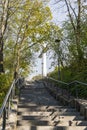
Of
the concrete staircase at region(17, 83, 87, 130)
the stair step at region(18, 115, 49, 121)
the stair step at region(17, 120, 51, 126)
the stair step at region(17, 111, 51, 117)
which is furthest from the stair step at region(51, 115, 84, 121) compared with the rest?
the stair step at region(17, 111, 51, 117)

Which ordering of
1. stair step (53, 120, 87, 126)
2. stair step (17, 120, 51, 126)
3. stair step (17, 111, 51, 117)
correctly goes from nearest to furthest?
stair step (17, 120, 51, 126) → stair step (53, 120, 87, 126) → stair step (17, 111, 51, 117)

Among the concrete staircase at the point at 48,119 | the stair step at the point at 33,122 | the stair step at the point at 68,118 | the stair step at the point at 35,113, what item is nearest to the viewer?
the concrete staircase at the point at 48,119

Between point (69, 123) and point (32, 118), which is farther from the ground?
point (32, 118)

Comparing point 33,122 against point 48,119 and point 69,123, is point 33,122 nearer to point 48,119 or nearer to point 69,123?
point 48,119

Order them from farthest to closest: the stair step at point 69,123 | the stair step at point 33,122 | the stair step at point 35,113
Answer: the stair step at point 35,113
the stair step at point 69,123
the stair step at point 33,122

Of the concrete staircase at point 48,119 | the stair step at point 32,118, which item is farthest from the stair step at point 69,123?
the stair step at point 32,118

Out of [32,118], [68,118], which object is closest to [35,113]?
[32,118]

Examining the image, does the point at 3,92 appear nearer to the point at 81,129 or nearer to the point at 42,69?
the point at 81,129

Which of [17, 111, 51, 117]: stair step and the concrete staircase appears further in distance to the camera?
[17, 111, 51, 117]: stair step

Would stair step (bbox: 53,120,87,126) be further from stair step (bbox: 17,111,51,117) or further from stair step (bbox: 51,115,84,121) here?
stair step (bbox: 17,111,51,117)

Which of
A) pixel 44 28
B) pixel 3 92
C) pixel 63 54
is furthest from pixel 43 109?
pixel 44 28

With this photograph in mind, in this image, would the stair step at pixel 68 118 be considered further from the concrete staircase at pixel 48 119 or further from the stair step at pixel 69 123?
the stair step at pixel 69 123

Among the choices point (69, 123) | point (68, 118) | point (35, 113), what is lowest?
point (69, 123)

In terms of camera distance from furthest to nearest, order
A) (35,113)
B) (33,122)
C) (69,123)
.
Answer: (35,113), (69,123), (33,122)
